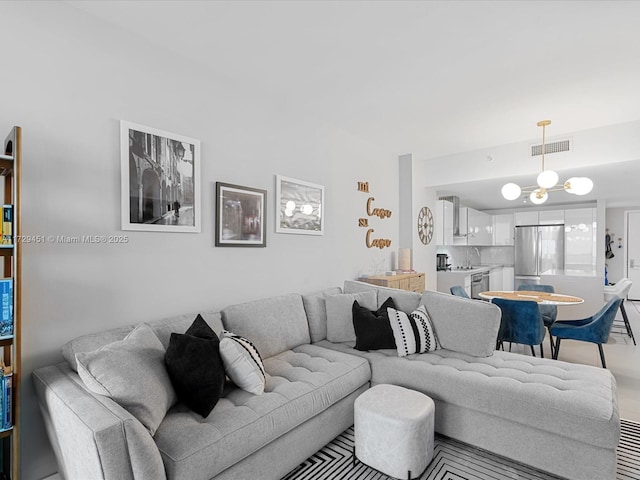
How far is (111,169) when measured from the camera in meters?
2.18

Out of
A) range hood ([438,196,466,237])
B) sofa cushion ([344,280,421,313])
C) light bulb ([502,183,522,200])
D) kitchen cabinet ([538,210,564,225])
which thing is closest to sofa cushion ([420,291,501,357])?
sofa cushion ([344,280,421,313])

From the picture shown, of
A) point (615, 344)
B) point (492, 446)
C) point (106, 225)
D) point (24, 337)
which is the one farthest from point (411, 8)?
point (615, 344)

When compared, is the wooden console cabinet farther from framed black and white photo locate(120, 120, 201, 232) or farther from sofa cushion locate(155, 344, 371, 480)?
framed black and white photo locate(120, 120, 201, 232)

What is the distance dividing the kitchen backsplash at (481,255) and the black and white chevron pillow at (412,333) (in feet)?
16.3

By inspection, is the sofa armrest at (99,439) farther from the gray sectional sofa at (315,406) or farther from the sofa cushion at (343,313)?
the sofa cushion at (343,313)

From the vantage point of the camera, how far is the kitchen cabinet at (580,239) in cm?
667

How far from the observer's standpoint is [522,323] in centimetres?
331

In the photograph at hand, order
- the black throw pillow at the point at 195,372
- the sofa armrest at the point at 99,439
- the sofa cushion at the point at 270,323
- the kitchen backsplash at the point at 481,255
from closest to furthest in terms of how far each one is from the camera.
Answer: the sofa armrest at the point at 99,439 < the black throw pillow at the point at 195,372 < the sofa cushion at the point at 270,323 < the kitchen backsplash at the point at 481,255

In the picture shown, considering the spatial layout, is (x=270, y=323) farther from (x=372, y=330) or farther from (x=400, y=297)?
(x=400, y=297)

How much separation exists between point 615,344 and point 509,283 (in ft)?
11.2

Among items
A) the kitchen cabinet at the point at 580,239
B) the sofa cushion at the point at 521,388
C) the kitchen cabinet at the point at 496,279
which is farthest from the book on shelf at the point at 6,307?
the kitchen cabinet at the point at 580,239

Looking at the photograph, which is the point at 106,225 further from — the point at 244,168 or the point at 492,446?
the point at 492,446

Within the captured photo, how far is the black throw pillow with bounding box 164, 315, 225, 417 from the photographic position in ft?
5.77

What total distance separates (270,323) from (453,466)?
59.8 inches
